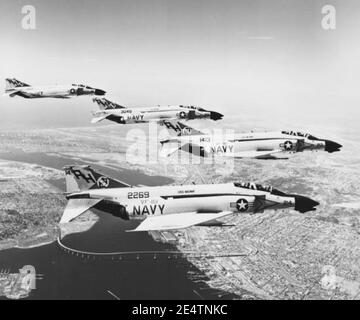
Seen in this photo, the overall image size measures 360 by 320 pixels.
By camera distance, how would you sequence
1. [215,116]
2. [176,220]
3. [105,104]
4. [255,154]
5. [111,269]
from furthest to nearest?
[215,116] → [105,104] → [255,154] → [111,269] → [176,220]

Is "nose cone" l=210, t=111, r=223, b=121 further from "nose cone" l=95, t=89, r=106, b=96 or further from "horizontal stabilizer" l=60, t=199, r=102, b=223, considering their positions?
"horizontal stabilizer" l=60, t=199, r=102, b=223

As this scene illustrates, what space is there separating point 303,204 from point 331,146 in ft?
5.19

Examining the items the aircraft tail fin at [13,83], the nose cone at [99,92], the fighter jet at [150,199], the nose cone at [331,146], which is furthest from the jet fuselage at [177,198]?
the aircraft tail fin at [13,83]

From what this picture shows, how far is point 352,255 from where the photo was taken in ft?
27.7

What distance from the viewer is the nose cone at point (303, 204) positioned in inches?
324

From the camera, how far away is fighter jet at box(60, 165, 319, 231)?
25.3ft

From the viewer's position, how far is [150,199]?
774 centimetres

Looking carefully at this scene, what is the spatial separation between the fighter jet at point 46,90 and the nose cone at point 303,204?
4.85m

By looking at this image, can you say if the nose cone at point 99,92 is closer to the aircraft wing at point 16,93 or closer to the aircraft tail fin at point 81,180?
the aircraft wing at point 16,93

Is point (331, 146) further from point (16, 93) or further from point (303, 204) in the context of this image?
→ point (16, 93)

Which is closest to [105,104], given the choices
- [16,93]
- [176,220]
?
[16,93]

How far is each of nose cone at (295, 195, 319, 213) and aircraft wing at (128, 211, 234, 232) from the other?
1.54m
